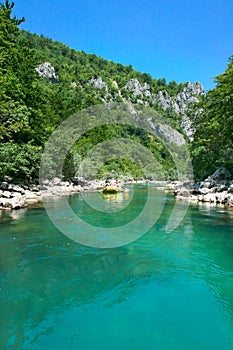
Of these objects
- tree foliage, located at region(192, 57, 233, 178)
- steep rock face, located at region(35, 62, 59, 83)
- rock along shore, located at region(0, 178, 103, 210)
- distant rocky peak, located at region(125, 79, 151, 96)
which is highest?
distant rocky peak, located at region(125, 79, 151, 96)

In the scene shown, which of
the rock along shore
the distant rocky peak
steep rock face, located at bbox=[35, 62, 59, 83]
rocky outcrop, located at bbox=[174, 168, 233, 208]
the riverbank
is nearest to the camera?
the rock along shore

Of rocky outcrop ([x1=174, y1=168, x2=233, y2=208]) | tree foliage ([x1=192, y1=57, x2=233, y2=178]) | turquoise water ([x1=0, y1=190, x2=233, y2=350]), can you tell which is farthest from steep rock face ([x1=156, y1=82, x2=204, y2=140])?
turquoise water ([x1=0, y1=190, x2=233, y2=350])

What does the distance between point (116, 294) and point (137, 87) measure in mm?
160960

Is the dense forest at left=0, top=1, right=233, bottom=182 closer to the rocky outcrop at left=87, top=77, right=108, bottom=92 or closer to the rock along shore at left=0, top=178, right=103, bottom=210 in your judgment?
the rock along shore at left=0, top=178, right=103, bottom=210

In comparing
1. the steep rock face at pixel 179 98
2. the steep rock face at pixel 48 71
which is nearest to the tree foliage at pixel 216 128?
the steep rock face at pixel 48 71

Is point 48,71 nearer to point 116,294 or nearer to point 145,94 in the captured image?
point 145,94

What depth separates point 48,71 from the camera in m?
113

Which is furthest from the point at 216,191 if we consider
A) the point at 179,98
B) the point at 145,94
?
the point at 179,98

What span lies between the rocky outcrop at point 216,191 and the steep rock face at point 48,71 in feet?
317

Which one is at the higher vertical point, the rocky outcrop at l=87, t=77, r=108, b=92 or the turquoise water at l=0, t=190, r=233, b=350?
the rocky outcrop at l=87, t=77, r=108, b=92

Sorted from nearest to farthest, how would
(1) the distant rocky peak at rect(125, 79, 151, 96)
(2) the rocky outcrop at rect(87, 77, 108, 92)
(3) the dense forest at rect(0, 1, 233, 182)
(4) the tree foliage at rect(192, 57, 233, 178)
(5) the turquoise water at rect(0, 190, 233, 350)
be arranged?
(5) the turquoise water at rect(0, 190, 233, 350), (3) the dense forest at rect(0, 1, 233, 182), (4) the tree foliage at rect(192, 57, 233, 178), (2) the rocky outcrop at rect(87, 77, 108, 92), (1) the distant rocky peak at rect(125, 79, 151, 96)

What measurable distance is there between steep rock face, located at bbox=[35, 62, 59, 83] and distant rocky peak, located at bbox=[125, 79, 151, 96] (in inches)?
2022

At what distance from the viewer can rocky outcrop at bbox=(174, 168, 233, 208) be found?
24.4m

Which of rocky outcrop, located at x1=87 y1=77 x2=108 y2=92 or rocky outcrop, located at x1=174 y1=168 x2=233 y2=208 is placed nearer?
rocky outcrop, located at x1=174 y1=168 x2=233 y2=208
